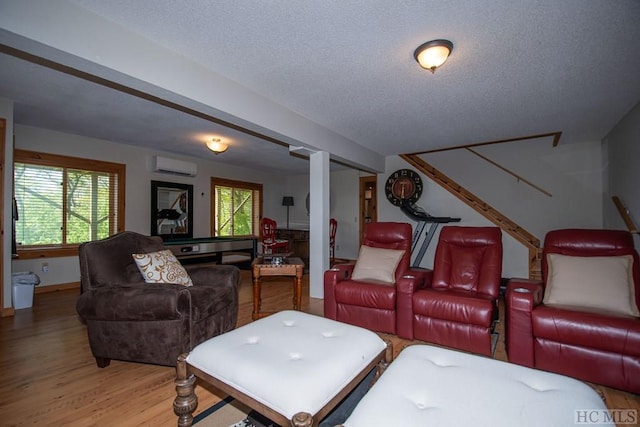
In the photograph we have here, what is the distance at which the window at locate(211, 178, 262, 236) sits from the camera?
255 inches

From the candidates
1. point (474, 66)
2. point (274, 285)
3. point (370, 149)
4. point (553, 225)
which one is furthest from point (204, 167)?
point (553, 225)

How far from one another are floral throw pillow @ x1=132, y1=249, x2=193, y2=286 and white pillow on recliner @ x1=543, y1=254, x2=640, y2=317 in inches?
117

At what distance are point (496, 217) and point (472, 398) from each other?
4.62m

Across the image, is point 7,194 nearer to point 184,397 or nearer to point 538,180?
point 184,397

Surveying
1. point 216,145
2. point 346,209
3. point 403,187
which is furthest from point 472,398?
point 346,209

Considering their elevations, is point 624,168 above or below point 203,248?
above

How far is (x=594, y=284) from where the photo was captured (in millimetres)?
2143

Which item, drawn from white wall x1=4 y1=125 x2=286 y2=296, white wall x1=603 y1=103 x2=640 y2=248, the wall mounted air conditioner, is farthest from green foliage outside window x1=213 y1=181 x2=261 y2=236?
white wall x1=603 y1=103 x2=640 y2=248

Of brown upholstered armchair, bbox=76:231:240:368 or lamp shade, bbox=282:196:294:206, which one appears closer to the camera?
brown upholstered armchair, bbox=76:231:240:368

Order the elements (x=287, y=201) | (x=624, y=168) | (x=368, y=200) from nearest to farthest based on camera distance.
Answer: (x=624, y=168)
(x=287, y=201)
(x=368, y=200)

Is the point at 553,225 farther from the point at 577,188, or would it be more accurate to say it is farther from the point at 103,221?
the point at 103,221

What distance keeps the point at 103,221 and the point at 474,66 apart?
5571 millimetres

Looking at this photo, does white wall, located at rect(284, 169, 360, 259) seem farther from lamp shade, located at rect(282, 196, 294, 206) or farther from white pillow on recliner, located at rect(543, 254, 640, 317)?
white pillow on recliner, located at rect(543, 254, 640, 317)

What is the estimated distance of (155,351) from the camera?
1.94m
